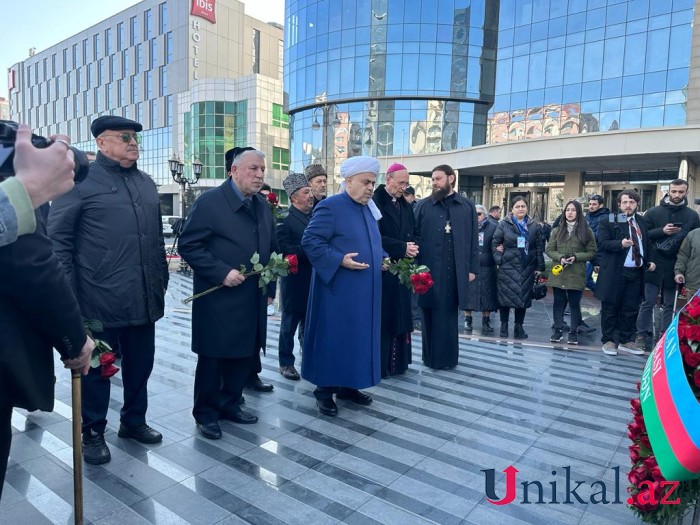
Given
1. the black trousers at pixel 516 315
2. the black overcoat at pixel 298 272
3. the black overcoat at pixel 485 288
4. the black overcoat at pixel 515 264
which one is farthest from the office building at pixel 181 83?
the black overcoat at pixel 298 272

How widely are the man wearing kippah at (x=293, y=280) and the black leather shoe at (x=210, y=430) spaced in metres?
1.43

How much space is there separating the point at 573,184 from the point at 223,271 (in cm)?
2497

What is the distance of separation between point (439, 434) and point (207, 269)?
205cm

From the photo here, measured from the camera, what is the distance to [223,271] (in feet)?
11.3

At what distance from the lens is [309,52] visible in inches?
1467

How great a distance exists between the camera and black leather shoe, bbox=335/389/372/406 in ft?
14.3

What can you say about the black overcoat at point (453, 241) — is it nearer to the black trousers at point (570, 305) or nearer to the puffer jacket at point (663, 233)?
the black trousers at point (570, 305)

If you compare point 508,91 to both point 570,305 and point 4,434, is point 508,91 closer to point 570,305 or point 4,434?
point 570,305

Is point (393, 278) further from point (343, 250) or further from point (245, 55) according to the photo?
point (245, 55)

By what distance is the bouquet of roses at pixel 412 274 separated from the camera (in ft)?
14.1

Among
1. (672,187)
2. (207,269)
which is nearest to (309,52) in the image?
(672,187)

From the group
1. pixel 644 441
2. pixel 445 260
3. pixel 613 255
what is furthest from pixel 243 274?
pixel 613 255

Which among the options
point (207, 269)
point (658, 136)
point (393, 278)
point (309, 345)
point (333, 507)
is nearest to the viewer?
point (333, 507)

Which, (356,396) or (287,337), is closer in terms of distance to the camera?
(356,396)
